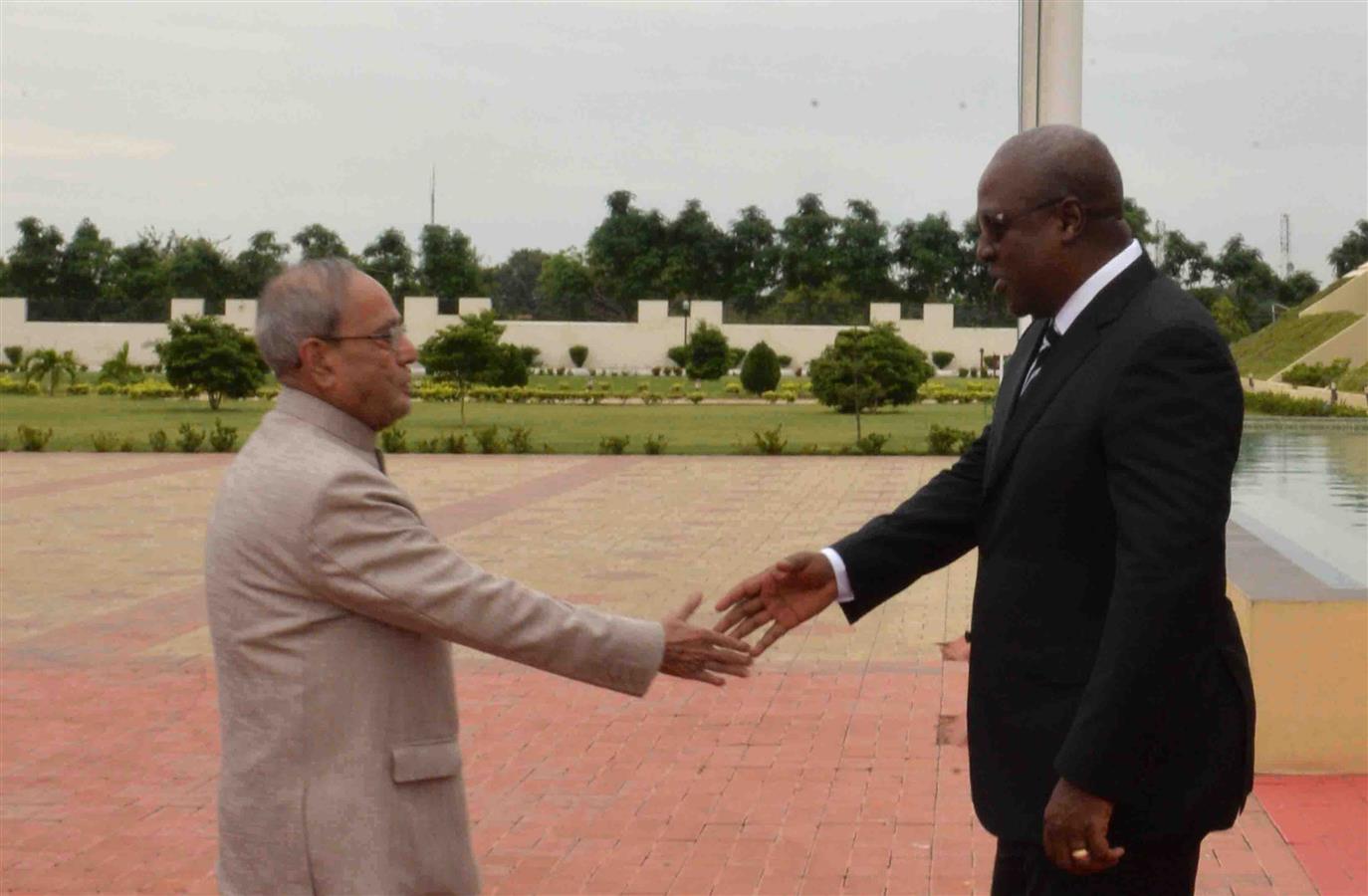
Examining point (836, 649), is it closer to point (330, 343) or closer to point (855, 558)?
point (855, 558)

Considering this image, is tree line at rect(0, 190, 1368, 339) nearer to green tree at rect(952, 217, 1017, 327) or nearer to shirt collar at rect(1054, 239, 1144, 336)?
green tree at rect(952, 217, 1017, 327)

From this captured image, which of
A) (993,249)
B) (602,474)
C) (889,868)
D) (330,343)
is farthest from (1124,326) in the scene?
(602,474)

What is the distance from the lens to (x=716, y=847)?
5.01m

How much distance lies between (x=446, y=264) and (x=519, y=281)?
11.8m

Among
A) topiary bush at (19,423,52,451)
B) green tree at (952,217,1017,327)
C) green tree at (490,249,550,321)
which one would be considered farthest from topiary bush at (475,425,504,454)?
green tree at (490,249,550,321)

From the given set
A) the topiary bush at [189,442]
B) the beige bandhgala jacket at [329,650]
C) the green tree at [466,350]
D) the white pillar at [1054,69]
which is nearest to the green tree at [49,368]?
the green tree at [466,350]

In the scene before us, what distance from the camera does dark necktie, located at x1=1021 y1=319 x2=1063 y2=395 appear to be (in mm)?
2533

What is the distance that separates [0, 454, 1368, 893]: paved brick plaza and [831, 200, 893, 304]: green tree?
5506 cm

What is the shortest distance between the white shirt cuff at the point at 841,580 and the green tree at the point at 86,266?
62.9 metres

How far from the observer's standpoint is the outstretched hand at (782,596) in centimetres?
305

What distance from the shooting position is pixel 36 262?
204 feet

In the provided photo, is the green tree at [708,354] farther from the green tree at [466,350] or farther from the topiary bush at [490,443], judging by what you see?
the topiary bush at [490,443]

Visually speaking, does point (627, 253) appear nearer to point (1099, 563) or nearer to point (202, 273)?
point (202, 273)

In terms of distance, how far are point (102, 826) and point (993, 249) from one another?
3.77m
